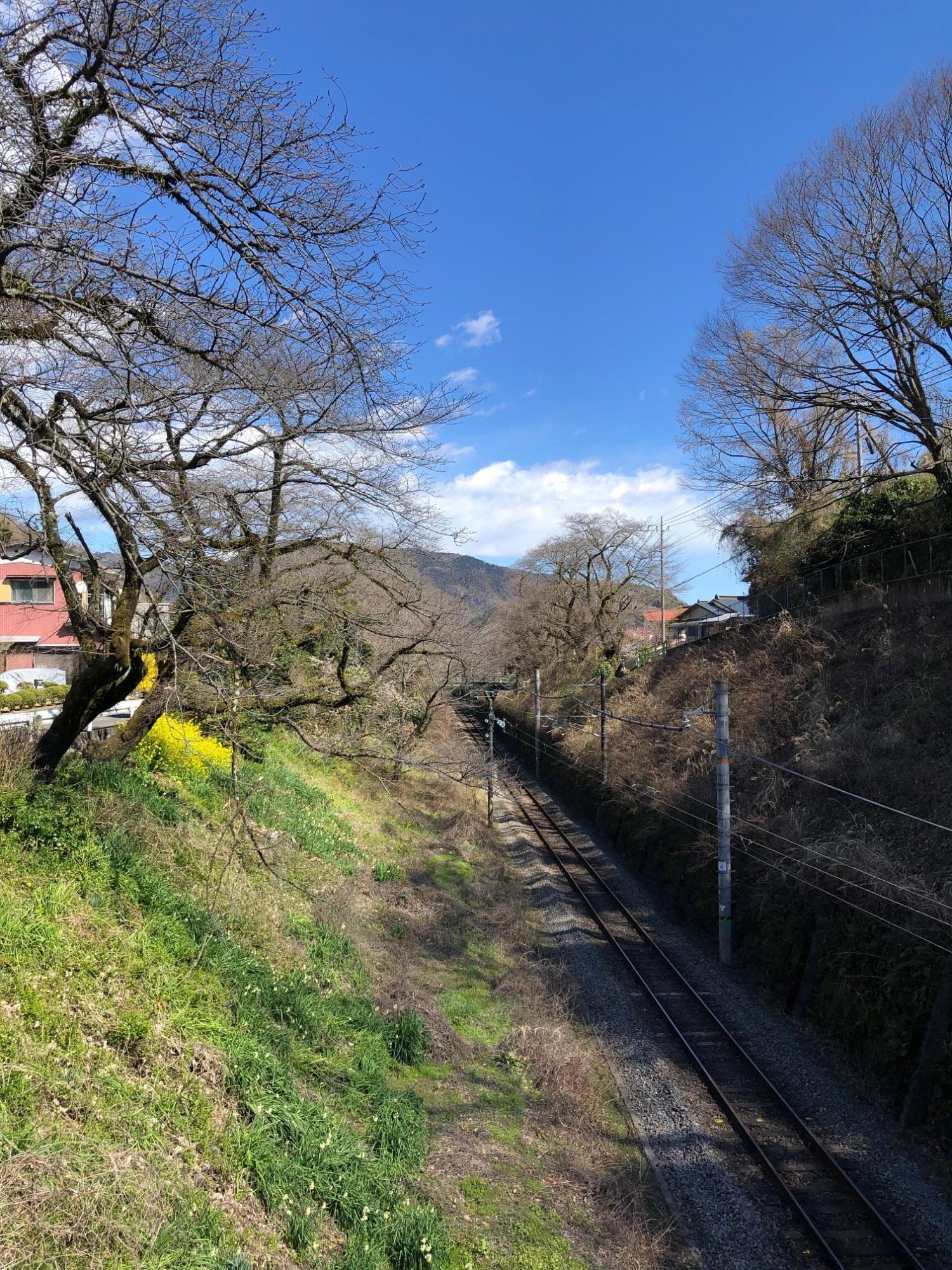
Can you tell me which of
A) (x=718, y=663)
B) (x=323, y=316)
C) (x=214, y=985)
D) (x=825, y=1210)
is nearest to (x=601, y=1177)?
(x=825, y=1210)

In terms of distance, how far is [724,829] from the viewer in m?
15.0

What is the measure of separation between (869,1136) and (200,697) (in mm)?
10124

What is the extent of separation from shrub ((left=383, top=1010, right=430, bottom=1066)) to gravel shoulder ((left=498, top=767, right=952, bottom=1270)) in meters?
3.10

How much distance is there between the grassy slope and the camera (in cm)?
417

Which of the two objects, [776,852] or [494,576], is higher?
[494,576]

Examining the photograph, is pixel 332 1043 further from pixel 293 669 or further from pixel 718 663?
pixel 718 663

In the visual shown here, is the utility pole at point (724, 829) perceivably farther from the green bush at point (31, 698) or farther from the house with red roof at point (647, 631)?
the house with red roof at point (647, 631)

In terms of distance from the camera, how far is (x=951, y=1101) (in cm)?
891

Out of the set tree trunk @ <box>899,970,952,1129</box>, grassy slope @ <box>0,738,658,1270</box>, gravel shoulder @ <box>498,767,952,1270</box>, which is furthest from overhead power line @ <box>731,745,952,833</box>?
grassy slope @ <box>0,738,658,1270</box>

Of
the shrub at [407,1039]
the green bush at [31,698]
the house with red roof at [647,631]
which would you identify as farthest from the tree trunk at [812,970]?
the house with red roof at [647,631]

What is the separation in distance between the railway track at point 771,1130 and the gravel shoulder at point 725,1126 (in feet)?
0.59

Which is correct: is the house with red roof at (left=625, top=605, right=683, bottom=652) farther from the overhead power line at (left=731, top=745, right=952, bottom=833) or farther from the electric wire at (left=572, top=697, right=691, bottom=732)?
the overhead power line at (left=731, top=745, right=952, bottom=833)

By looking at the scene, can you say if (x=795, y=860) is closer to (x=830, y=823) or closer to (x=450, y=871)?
(x=830, y=823)

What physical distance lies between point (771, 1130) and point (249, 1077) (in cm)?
735
